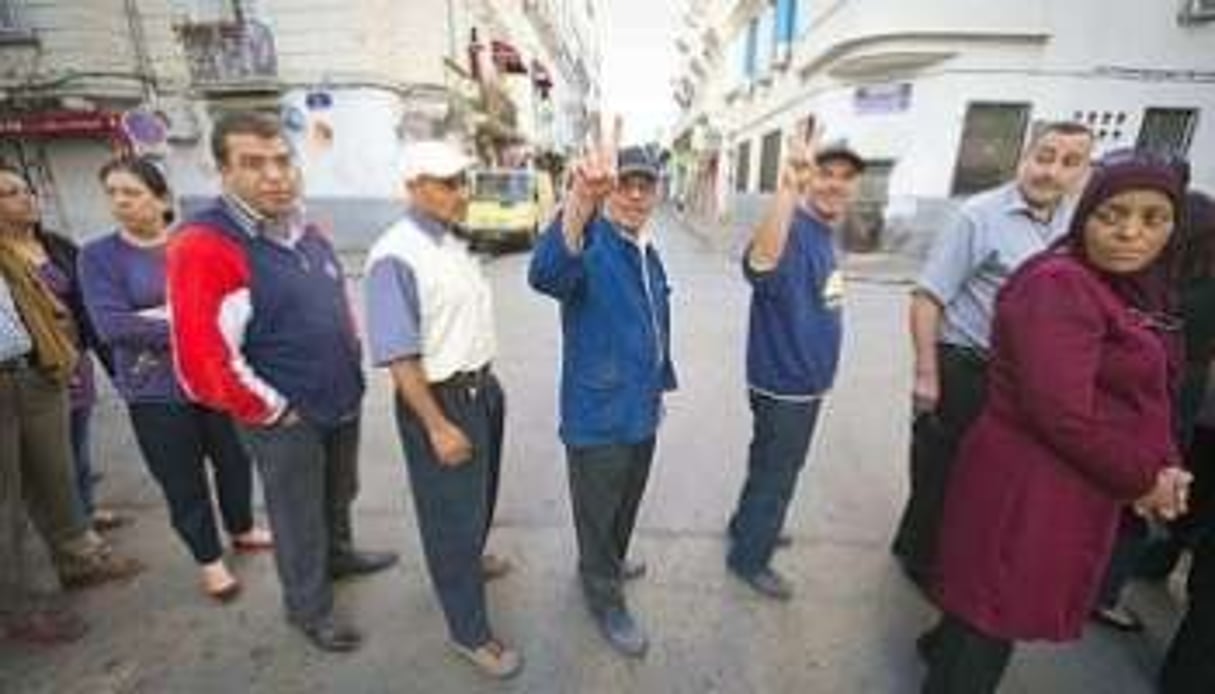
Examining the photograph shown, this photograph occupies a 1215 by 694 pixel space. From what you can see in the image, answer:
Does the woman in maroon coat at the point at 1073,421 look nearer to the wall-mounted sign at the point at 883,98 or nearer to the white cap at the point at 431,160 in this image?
the white cap at the point at 431,160

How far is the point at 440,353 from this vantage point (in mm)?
2129

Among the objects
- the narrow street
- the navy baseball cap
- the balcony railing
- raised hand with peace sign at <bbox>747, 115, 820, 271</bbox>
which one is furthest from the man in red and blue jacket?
the balcony railing

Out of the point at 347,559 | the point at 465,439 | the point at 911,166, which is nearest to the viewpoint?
the point at 465,439

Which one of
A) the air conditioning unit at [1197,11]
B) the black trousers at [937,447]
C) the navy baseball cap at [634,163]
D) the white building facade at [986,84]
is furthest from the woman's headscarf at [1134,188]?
the air conditioning unit at [1197,11]

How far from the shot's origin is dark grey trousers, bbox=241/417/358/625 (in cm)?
234

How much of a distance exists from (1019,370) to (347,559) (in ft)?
9.17

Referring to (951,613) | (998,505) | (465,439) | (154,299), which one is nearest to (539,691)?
(465,439)

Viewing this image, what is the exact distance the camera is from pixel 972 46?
13.0m

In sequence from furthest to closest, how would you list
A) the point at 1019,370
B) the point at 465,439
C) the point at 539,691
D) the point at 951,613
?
1. the point at 539,691
2. the point at 465,439
3. the point at 951,613
4. the point at 1019,370

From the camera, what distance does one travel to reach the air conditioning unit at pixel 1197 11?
12391mm

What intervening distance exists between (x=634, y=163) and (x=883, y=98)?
13927 millimetres

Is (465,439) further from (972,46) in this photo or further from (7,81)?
(7,81)

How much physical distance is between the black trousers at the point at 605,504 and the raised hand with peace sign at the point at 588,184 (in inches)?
32.3

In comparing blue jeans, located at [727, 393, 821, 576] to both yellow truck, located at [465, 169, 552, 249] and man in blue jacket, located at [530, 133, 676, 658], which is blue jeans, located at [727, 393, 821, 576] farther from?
yellow truck, located at [465, 169, 552, 249]
